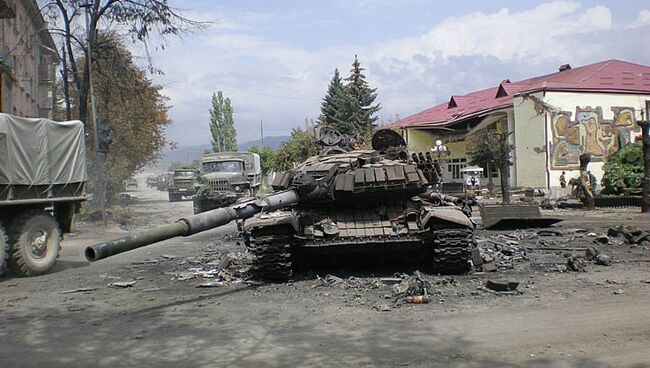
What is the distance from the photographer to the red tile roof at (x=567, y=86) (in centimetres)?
2855

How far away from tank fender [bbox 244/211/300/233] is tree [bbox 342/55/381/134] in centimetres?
3341

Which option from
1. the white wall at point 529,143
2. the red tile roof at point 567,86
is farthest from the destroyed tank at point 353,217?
the red tile roof at point 567,86

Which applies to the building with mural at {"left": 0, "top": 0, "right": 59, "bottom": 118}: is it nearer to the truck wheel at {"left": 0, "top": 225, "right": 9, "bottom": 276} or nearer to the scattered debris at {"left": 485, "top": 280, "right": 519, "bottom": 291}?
the truck wheel at {"left": 0, "top": 225, "right": 9, "bottom": 276}

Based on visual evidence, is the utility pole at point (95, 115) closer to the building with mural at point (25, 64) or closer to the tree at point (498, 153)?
the building with mural at point (25, 64)

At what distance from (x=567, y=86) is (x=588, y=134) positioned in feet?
8.00

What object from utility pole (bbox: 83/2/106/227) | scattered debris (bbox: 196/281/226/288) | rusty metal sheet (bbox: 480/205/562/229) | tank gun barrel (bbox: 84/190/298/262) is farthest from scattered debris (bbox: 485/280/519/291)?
utility pole (bbox: 83/2/106/227)

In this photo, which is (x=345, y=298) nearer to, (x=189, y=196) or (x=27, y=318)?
(x=27, y=318)

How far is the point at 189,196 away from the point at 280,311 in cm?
3570

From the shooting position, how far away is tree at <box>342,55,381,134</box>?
139 feet

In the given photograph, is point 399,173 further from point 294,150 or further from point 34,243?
point 294,150

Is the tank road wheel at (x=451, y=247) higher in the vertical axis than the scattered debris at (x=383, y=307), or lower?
higher

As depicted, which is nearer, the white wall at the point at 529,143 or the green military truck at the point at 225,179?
the green military truck at the point at 225,179

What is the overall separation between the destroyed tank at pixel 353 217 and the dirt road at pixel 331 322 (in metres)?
0.44

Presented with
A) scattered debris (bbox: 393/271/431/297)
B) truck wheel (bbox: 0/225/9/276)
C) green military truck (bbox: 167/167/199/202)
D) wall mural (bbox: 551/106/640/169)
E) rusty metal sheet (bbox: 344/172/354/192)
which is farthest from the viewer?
green military truck (bbox: 167/167/199/202)
